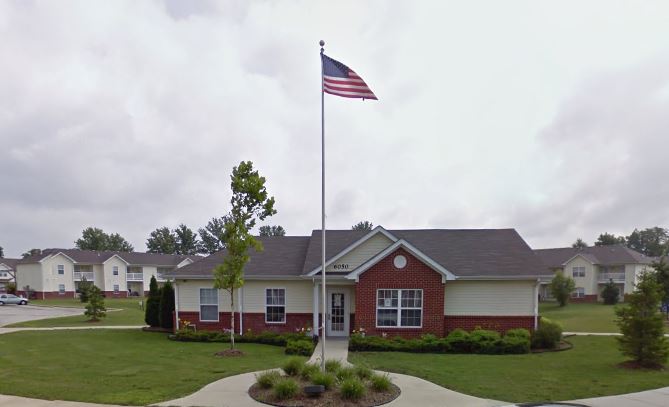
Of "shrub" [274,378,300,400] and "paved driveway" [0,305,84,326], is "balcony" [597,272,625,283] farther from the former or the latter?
"paved driveway" [0,305,84,326]

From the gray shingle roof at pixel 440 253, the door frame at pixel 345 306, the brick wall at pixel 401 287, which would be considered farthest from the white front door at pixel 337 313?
the gray shingle roof at pixel 440 253

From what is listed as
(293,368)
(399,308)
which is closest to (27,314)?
(399,308)

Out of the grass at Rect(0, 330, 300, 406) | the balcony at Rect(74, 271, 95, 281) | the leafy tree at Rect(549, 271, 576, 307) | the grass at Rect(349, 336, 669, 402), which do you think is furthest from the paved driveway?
the leafy tree at Rect(549, 271, 576, 307)

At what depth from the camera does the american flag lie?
10836 mm

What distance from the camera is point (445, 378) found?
11.1 meters

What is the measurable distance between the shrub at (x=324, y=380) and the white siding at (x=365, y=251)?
10.5m

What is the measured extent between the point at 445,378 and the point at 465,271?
8.63 m

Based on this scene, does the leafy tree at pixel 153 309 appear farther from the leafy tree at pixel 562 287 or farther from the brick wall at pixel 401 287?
the leafy tree at pixel 562 287

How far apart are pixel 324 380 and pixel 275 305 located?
11178mm

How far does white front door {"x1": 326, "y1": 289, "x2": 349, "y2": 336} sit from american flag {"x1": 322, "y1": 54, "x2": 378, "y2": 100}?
11328mm

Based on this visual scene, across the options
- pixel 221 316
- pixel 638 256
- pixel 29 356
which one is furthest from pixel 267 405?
pixel 638 256

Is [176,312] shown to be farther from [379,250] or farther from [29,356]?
[379,250]

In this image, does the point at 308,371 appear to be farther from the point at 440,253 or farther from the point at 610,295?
the point at 610,295

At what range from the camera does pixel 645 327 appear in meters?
12.4
